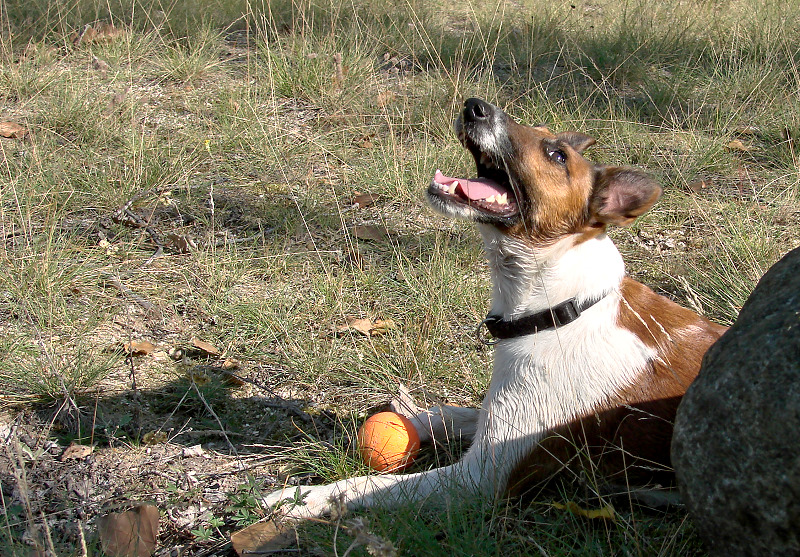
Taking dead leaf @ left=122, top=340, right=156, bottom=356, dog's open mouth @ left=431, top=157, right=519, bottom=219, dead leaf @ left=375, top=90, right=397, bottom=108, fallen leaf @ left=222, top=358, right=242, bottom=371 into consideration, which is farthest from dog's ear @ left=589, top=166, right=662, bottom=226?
dead leaf @ left=375, top=90, right=397, bottom=108

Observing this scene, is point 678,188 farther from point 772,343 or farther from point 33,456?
point 33,456

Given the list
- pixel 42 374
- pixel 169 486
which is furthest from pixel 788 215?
pixel 42 374

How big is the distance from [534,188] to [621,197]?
348 millimetres

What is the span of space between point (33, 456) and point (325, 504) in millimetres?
1170

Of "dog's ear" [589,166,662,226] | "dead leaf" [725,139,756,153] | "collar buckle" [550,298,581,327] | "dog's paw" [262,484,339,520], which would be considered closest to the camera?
"dog's paw" [262,484,339,520]

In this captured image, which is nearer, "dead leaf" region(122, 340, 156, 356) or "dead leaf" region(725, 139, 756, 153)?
"dead leaf" region(122, 340, 156, 356)

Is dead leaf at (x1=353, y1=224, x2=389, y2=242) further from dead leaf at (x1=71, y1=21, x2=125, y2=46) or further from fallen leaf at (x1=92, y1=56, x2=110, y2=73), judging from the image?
dead leaf at (x1=71, y1=21, x2=125, y2=46)

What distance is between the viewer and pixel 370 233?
187 inches

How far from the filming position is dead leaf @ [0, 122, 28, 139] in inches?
206

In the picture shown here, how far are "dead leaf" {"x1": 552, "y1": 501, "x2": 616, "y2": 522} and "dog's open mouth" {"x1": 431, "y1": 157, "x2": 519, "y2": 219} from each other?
1.13 m

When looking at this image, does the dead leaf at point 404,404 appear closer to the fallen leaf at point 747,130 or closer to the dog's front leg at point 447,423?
the dog's front leg at point 447,423

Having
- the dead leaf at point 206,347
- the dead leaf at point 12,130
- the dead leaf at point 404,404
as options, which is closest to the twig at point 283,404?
the dead leaf at point 206,347

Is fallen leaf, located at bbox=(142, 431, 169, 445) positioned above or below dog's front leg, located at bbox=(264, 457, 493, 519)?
below

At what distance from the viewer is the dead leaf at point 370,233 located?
473 centimetres
